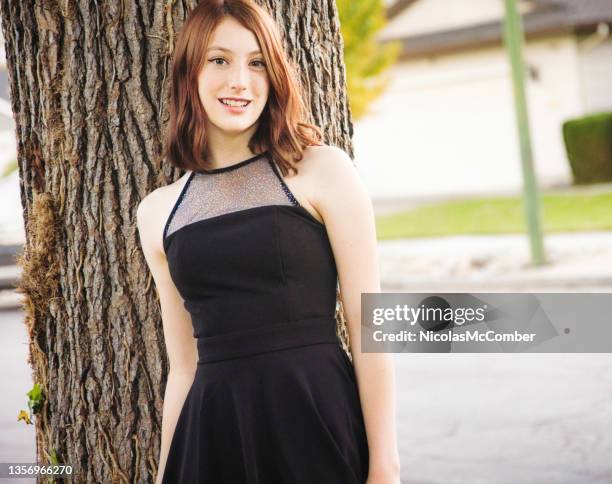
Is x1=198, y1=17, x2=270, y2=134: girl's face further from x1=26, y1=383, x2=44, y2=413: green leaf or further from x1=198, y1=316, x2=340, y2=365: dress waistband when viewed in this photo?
x1=26, y1=383, x2=44, y2=413: green leaf

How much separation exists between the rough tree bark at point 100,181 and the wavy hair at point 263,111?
1.17ft

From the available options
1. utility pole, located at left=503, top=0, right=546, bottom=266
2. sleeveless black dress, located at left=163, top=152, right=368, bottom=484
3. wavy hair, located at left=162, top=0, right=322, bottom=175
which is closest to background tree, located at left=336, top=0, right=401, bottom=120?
utility pole, located at left=503, top=0, right=546, bottom=266

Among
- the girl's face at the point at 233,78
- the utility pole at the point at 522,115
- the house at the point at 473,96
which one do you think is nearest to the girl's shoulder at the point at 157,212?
the girl's face at the point at 233,78

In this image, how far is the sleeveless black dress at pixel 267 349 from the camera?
1.85m

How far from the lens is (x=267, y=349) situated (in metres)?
1.87

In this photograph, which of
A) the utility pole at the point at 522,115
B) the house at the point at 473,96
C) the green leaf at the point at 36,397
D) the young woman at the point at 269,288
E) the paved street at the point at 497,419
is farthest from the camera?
the house at the point at 473,96

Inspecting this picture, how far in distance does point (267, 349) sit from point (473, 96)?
61.2 feet

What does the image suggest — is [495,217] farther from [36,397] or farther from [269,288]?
[269,288]

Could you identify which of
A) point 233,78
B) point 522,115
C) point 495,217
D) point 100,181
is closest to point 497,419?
point 100,181

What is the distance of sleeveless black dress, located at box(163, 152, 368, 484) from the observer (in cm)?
185

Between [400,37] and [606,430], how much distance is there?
1703 centimetres

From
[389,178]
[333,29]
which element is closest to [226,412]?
[333,29]

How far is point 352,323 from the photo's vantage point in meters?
1.88

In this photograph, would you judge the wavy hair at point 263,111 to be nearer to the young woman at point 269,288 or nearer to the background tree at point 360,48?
the young woman at point 269,288
